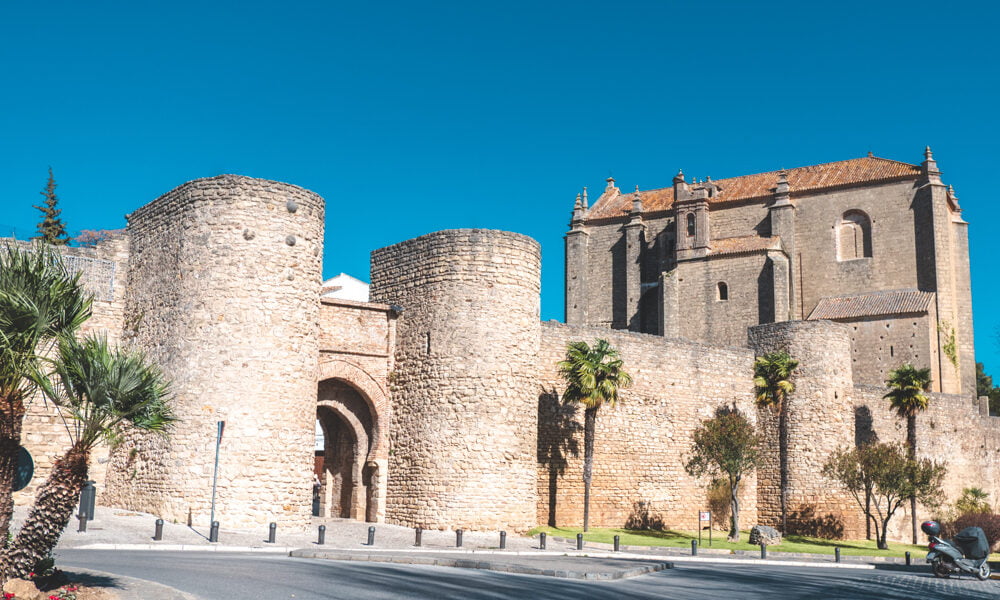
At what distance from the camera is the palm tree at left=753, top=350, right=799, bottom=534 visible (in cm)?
3447

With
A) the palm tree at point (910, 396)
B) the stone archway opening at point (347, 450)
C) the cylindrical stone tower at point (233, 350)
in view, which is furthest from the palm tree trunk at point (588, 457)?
the palm tree at point (910, 396)

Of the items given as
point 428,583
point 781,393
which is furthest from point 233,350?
point 781,393

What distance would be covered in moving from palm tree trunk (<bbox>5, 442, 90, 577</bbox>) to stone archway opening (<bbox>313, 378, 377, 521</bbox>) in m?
14.6

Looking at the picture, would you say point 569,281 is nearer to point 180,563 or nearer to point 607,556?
point 607,556

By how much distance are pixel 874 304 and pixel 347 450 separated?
3467cm

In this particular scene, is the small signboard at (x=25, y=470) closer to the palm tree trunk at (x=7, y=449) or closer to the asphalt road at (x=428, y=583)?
the asphalt road at (x=428, y=583)

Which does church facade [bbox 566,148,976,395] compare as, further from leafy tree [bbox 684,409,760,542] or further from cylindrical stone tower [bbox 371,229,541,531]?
cylindrical stone tower [bbox 371,229,541,531]

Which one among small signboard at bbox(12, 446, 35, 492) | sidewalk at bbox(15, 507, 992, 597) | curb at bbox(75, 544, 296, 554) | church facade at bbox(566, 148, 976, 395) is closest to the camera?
curb at bbox(75, 544, 296, 554)

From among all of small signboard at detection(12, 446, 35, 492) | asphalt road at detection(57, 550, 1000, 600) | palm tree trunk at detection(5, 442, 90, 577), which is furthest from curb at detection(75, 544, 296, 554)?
palm tree trunk at detection(5, 442, 90, 577)

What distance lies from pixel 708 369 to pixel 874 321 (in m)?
21.3

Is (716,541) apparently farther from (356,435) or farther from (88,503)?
(88,503)

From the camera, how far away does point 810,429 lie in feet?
113

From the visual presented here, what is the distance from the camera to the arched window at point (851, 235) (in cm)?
5597

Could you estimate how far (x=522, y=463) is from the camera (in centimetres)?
2552
